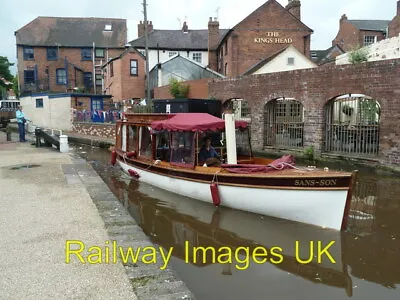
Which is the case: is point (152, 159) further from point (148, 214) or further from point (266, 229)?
point (266, 229)

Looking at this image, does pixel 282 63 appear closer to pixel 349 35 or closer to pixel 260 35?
pixel 260 35

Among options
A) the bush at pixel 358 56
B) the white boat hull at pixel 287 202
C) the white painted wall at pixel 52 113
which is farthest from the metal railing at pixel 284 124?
the white painted wall at pixel 52 113

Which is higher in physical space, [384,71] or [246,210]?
[384,71]

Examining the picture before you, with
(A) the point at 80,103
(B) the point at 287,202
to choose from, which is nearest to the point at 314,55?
(A) the point at 80,103

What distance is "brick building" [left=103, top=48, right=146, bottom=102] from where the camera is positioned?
31.3 meters

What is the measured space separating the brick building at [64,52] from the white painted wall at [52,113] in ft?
26.6

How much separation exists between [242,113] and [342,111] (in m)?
5.41

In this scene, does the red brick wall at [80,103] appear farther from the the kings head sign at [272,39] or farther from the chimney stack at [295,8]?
the chimney stack at [295,8]

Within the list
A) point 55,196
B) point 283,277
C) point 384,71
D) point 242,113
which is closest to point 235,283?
point 283,277

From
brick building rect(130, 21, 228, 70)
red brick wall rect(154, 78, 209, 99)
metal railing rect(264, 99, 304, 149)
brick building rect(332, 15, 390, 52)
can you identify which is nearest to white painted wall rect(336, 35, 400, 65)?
metal railing rect(264, 99, 304, 149)

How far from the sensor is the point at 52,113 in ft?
94.5

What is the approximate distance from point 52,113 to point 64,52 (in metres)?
15.0

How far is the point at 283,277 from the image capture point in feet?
18.0

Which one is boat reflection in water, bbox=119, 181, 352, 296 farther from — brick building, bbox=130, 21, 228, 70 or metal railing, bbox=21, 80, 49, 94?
metal railing, bbox=21, 80, 49, 94
